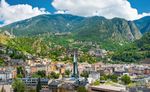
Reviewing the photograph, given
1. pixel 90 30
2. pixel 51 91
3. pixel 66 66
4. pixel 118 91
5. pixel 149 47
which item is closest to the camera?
pixel 118 91

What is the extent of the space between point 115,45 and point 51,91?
9753cm

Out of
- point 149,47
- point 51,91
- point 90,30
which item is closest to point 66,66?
point 51,91

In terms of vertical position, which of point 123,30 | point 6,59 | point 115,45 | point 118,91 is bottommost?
point 118,91

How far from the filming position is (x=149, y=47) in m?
101

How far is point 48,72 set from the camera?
189 ft

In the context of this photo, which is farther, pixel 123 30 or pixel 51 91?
pixel 123 30

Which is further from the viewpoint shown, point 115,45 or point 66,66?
point 115,45

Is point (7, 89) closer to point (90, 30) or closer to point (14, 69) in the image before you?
point (14, 69)

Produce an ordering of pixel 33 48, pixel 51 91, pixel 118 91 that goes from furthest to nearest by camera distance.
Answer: pixel 33 48 < pixel 51 91 < pixel 118 91

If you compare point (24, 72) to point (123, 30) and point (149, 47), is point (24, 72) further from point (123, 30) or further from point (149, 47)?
point (123, 30)

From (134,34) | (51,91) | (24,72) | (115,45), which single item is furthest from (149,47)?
(134,34)

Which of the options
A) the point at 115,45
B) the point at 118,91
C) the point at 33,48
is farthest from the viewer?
the point at 115,45

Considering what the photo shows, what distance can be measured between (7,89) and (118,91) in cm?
1360

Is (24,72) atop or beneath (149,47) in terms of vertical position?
beneath
